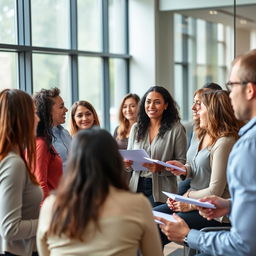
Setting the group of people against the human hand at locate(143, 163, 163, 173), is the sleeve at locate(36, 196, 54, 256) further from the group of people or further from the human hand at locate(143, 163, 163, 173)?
the human hand at locate(143, 163, 163, 173)

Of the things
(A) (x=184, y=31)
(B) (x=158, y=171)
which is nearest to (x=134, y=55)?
(A) (x=184, y=31)

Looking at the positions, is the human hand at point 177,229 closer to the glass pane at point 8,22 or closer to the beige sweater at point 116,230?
the beige sweater at point 116,230

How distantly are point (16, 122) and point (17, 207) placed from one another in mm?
382

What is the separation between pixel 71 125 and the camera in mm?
4871

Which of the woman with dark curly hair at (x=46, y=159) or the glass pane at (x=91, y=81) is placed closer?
the woman with dark curly hair at (x=46, y=159)

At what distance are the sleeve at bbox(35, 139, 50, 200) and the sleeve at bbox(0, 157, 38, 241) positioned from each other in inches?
32.3

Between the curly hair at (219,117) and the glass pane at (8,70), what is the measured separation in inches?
103

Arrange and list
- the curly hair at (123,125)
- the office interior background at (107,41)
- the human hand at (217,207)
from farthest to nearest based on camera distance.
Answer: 1. the office interior background at (107,41)
2. the curly hair at (123,125)
3. the human hand at (217,207)

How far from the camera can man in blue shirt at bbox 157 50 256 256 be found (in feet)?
6.17

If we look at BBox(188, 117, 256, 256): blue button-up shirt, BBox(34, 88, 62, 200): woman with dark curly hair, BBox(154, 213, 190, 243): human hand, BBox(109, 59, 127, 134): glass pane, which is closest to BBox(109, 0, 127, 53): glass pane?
BBox(109, 59, 127, 134): glass pane

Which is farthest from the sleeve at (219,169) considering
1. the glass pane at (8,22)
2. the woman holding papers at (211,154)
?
the glass pane at (8,22)

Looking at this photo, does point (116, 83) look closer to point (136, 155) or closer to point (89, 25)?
point (89, 25)

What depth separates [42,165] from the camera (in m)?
3.18

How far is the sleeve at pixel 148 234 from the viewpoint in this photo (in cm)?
182
